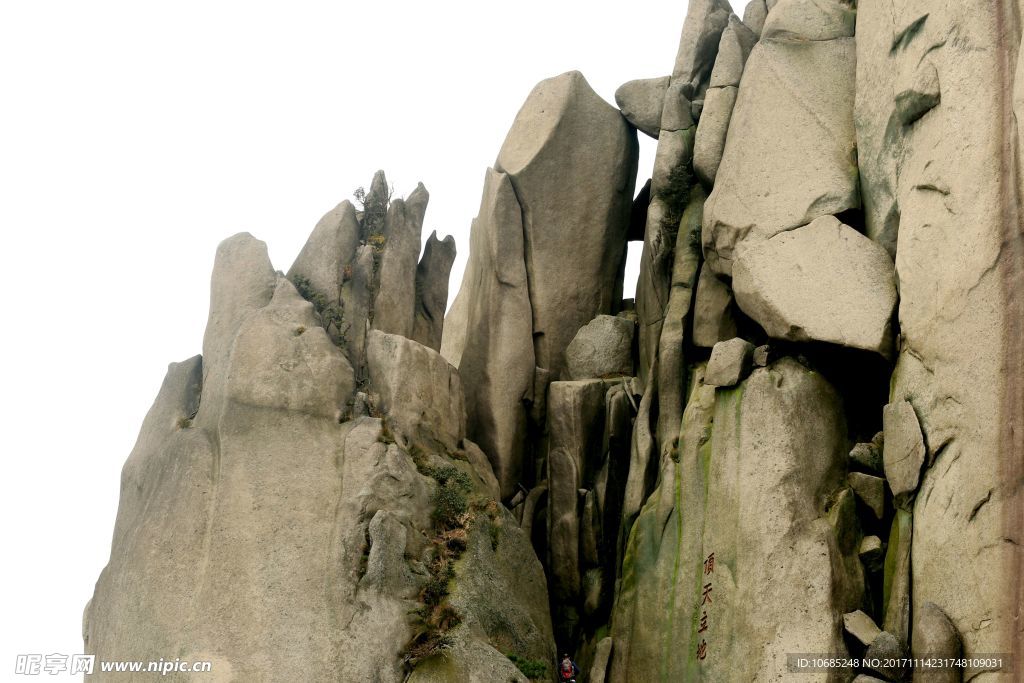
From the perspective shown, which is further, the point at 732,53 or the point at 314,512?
the point at 732,53

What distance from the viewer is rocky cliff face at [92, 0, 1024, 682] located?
26500mm

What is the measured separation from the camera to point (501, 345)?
121ft

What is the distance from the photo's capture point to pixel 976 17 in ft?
91.1

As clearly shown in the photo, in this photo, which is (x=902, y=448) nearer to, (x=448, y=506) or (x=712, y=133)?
(x=448, y=506)

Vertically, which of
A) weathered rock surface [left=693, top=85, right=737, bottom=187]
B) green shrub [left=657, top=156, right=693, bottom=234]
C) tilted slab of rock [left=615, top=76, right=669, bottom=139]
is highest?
tilted slab of rock [left=615, top=76, right=669, bottom=139]

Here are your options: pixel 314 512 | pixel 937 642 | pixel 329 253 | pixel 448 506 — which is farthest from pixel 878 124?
pixel 314 512

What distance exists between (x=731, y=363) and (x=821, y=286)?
2520 mm

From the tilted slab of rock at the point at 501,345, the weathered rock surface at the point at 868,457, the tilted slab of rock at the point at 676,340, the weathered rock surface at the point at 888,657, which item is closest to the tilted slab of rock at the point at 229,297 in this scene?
the tilted slab of rock at the point at 501,345

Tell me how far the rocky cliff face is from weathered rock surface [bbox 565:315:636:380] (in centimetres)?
7

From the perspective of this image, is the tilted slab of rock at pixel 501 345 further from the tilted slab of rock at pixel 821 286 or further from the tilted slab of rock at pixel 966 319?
the tilted slab of rock at pixel 966 319

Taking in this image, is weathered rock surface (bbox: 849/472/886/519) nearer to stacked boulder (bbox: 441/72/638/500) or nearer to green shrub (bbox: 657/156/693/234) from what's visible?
green shrub (bbox: 657/156/693/234)

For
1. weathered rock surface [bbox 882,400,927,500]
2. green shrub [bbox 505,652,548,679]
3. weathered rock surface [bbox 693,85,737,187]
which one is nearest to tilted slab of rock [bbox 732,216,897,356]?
weathered rock surface [bbox 882,400,927,500]

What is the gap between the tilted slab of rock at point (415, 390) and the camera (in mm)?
32188

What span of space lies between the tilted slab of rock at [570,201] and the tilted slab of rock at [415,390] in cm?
465
